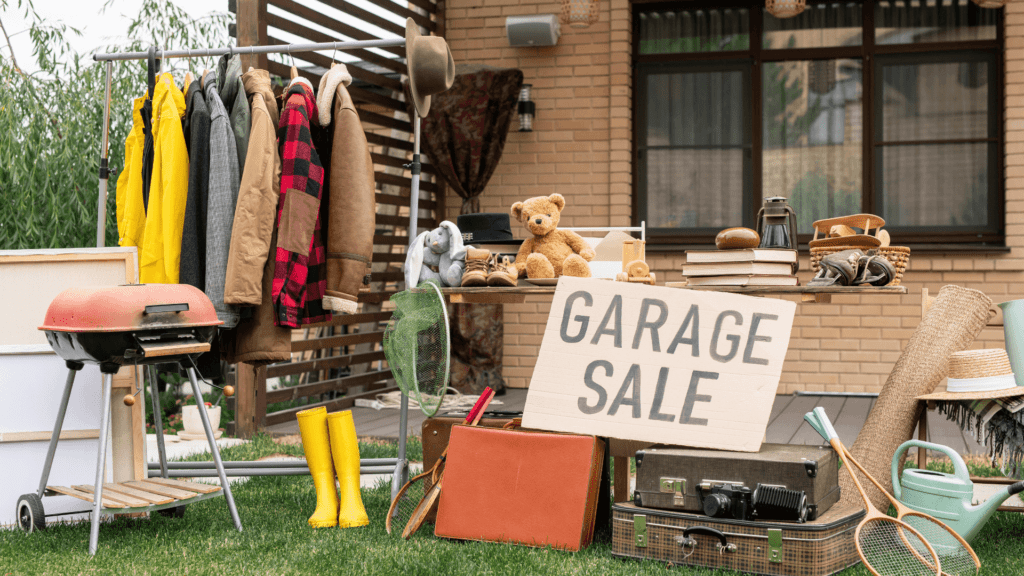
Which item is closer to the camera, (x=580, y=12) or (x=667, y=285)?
(x=667, y=285)

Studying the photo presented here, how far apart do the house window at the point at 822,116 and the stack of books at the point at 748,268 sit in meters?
3.28

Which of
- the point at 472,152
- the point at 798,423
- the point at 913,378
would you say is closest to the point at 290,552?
the point at 913,378

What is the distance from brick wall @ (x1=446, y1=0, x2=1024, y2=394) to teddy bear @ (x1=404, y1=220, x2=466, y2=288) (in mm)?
2911

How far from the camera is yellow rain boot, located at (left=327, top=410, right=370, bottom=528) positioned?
3.05 m

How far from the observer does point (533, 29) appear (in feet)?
20.4

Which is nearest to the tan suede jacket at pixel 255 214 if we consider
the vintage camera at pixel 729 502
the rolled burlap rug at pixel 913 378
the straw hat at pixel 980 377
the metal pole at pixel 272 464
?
the metal pole at pixel 272 464

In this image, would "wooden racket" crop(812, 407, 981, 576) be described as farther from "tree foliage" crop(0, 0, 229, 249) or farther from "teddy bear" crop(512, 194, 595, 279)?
"tree foliage" crop(0, 0, 229, 249)

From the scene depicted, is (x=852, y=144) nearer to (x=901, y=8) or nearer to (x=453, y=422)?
(x=901, y=8)

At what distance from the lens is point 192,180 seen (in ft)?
10.5

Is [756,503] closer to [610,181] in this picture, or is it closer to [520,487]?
[520,487]

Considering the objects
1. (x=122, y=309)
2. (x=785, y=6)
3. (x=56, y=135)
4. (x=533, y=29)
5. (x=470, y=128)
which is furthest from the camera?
(x=533, y=29)

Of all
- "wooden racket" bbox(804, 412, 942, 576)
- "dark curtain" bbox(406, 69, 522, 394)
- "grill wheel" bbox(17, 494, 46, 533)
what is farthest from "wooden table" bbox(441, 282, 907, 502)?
"dark curtain" bbox(406, 69, 522, 394)

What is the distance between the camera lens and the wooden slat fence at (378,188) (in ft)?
15.6

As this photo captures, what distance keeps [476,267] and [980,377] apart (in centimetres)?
163
